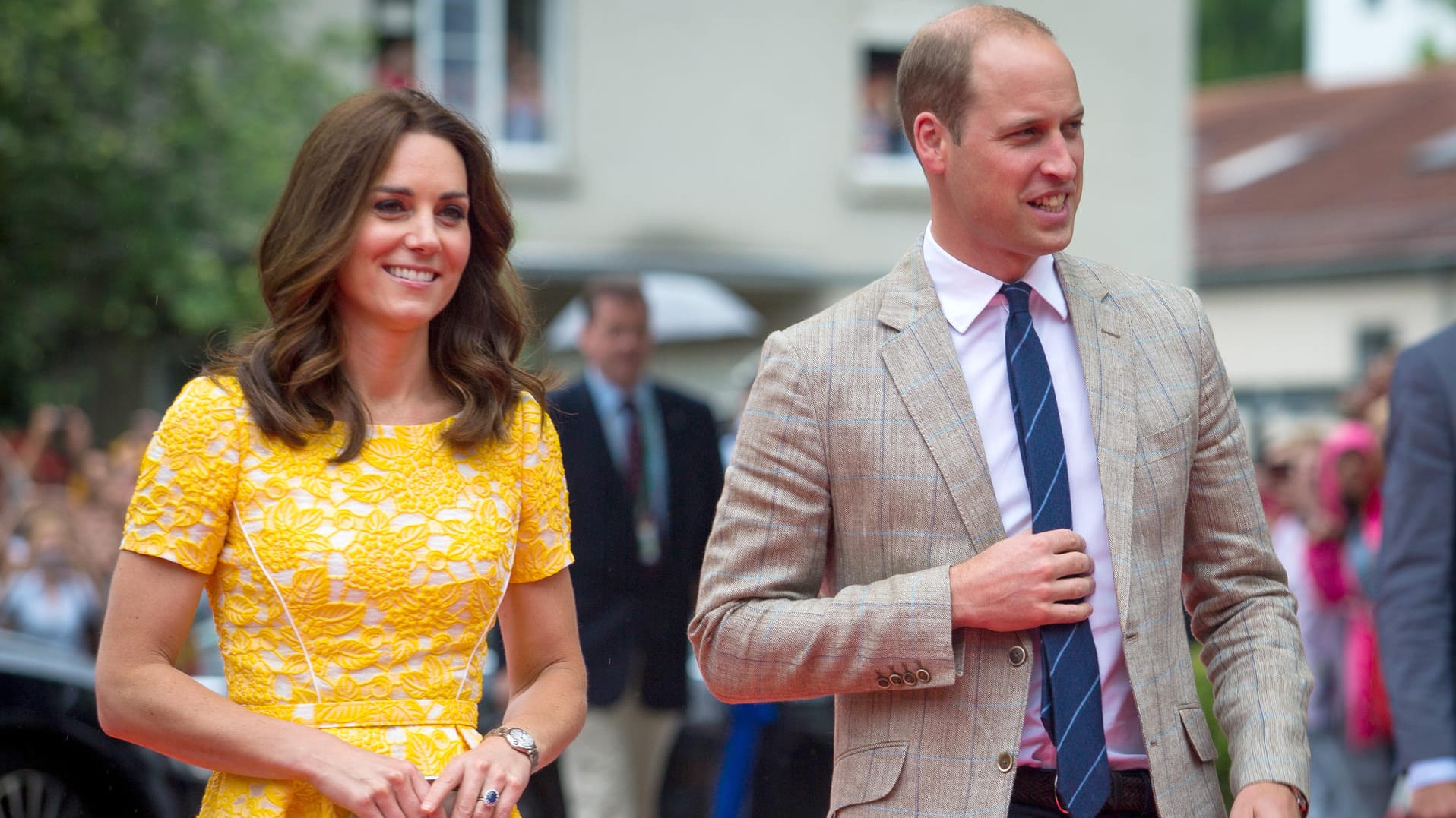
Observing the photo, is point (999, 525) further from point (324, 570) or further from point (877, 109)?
point (877, 109)

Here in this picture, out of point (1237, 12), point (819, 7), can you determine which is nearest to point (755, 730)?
point (819, 7)

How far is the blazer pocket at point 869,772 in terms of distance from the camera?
2865 mm

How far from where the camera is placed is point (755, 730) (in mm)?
6199

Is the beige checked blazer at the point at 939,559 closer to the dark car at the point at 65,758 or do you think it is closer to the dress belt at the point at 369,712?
the dress belt at the point at 369,712

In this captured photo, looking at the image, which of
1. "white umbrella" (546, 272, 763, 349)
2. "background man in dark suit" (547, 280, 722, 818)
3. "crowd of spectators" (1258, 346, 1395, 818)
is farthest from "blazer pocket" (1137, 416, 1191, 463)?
"white umbrella" (546, 272, 763, 349)

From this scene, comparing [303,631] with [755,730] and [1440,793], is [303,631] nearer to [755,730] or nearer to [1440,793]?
[1440,793]

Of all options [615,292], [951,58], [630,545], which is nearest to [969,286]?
[951,58]

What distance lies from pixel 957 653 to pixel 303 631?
1014 millimetres

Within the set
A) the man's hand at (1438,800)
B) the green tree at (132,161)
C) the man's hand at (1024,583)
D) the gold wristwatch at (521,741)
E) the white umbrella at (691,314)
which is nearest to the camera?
the man's hand at (1024,583)

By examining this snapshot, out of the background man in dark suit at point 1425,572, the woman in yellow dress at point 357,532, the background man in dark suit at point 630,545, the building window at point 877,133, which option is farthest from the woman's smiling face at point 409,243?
the building window at point 877,133

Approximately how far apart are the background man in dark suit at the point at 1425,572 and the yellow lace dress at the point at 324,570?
2173 mm

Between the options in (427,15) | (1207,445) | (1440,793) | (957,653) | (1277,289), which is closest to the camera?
(957,653)

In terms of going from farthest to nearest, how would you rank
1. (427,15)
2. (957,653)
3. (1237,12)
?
(1237,12) < (427,15) < (957,653)

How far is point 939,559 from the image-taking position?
2.88 m
